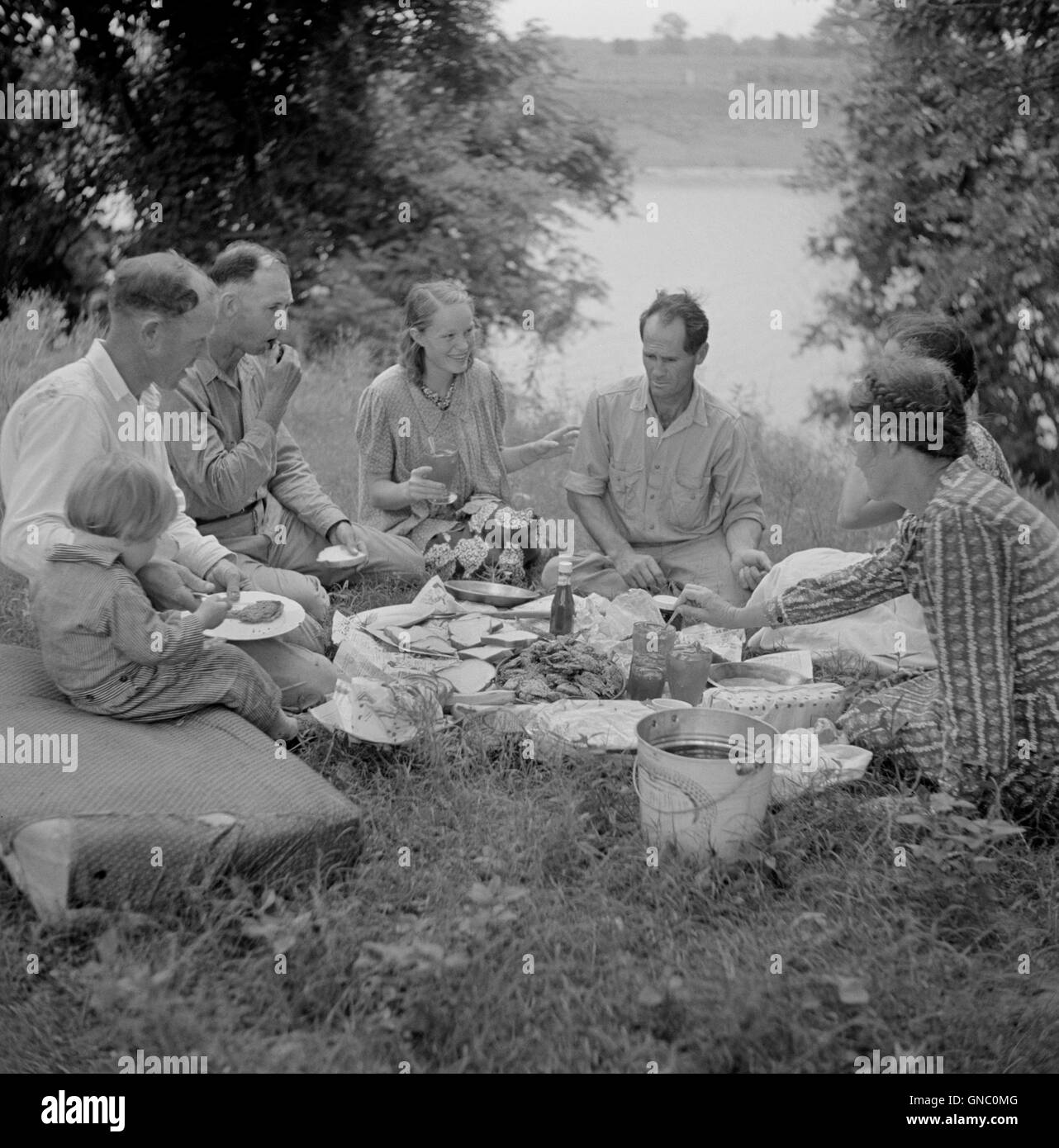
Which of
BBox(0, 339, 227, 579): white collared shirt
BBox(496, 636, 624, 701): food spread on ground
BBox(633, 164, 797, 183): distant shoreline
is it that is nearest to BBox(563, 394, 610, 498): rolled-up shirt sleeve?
BBox(496, 636, 624, 701): food spread on ground

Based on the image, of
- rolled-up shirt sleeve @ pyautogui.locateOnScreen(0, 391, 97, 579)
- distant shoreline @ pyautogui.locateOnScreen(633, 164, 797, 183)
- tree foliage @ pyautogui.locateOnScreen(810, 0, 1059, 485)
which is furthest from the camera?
distant shoreline @ pyautogui.locateOnScreen(633, 164, 797, 183)

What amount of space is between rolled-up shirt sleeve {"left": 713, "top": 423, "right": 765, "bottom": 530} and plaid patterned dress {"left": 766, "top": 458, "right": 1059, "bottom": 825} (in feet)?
6.46

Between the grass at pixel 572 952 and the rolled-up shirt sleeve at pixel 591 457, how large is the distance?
209cm

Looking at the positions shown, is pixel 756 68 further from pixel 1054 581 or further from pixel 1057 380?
pixel 1054 581

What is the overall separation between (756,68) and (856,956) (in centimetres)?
939

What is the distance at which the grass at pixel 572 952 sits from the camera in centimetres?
280

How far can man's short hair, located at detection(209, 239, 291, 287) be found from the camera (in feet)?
16.6

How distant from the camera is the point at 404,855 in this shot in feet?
11.5

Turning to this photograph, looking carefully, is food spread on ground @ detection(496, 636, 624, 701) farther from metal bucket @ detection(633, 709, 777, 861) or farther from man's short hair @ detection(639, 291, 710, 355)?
man's short hair @ detection(639, 291, 710, 355)

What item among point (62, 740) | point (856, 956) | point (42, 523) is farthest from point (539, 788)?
point (42, 523)

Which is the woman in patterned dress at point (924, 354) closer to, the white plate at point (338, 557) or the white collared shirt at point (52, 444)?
the white plate at point (338, 557)

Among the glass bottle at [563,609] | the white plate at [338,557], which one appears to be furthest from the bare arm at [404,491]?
the glass bottle at [563,609]

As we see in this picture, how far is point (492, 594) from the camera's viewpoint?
525 cm

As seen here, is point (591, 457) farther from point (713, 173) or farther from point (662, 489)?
point (713, 173)
